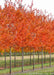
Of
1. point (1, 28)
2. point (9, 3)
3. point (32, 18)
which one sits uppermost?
point (9, 3)

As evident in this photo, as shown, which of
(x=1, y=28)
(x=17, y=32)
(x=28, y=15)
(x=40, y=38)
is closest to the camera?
(x=1, y=28)

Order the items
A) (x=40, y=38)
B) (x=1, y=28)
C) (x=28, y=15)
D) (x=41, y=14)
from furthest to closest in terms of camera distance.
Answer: (x=41, y=14) < (x=40, y=38) < (x=28, y=15) < (x=1, y=28)

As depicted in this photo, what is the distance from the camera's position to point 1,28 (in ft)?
64.1

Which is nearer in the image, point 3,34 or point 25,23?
point 3,34

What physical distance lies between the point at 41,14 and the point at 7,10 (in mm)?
7057

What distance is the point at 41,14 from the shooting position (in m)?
28.7

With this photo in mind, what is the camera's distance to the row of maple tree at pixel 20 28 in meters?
20.8

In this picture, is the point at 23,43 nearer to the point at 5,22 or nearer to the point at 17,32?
the point at 17,32

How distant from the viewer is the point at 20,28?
22.2m

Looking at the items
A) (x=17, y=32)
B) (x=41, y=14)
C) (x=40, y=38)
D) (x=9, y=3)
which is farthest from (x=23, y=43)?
(x=41, y=14)

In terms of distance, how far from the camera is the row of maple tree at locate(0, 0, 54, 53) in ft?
68.3

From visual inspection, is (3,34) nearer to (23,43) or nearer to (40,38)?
(23,43)

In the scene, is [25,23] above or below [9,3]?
below

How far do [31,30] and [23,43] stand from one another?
2.39m
